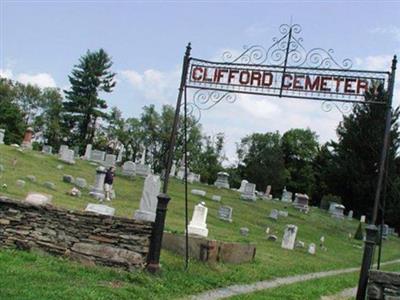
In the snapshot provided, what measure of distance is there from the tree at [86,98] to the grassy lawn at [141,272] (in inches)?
1439

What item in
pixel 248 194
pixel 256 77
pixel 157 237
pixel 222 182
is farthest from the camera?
pixel 222 182

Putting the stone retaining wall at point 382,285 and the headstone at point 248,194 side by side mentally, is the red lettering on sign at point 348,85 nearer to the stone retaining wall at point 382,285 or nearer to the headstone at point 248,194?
the stone retaining wall at point 382,285

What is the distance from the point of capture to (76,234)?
35.4 feet

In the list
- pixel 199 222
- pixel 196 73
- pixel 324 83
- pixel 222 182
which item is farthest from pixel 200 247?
pixel 222 182

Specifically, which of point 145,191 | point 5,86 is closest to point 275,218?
point 145,191

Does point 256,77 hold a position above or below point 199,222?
above

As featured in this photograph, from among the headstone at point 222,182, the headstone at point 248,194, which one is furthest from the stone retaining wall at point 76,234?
the headstone at point 222,182

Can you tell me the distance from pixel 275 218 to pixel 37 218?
22493 mm

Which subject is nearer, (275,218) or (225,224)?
(225,224)

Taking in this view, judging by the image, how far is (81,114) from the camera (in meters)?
72.6

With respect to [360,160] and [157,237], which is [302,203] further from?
[157,237]

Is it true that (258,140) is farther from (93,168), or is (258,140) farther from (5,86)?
(93,168)

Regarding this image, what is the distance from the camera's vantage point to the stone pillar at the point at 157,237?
10430 mm

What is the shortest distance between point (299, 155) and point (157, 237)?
71.6m
